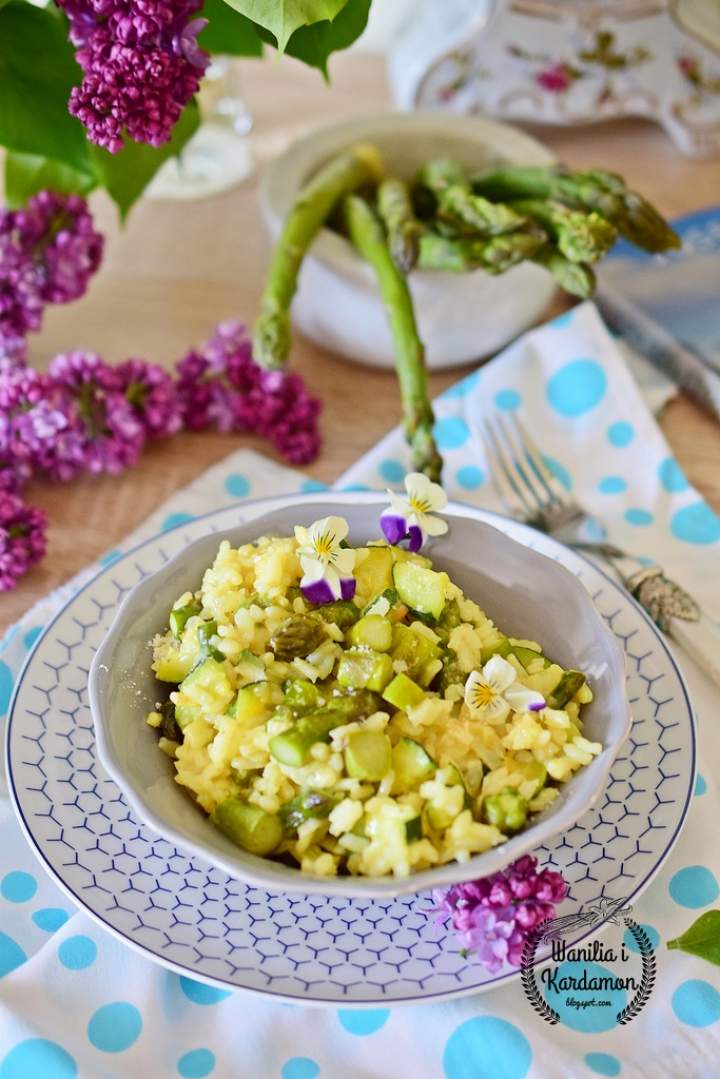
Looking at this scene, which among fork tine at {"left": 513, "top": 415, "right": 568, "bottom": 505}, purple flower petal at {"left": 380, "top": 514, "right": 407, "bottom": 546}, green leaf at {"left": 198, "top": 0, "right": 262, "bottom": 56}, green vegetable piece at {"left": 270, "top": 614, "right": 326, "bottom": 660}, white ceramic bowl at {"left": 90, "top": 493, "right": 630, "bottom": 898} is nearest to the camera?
white ceramic bowl at {"left": 90, "top": 493, "right": 630, "bottom": 898}

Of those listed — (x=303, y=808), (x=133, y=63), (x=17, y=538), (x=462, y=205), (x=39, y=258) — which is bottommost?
(x=17, y=538)

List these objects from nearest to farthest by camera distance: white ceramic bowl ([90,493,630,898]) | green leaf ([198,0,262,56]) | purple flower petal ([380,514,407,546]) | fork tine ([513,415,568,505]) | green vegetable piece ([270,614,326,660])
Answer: white ceramic bowl ([90,493,630,898]) < green vegetable piece ([270,614,326,660]) < purple flower petal ([380,514,407,546]) < green leaf ([198,0,262,56]) < fork tine ([513,415,568,505])

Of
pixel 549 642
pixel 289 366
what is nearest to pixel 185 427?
pixel 289 366

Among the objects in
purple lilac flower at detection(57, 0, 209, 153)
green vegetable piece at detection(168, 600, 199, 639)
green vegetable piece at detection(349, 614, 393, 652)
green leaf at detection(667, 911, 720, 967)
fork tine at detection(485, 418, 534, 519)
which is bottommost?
fork tine at detection(485, 418, 534, 519)

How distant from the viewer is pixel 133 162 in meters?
1.17

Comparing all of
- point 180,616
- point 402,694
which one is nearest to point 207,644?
point 180,616

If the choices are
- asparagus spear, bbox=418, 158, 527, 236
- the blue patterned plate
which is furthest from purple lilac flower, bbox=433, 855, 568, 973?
asparagus spear, bbox=418, 158, 527, 236

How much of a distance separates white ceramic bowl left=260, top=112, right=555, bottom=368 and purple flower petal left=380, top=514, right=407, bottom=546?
42 cm

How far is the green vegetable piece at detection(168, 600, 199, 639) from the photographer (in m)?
0.85

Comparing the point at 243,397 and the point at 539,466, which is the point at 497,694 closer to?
the point at 539,466

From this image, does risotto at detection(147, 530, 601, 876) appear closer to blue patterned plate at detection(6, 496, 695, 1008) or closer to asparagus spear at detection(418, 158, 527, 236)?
Answer: blue patterned plate at detection(6, 496, 695, 1008)

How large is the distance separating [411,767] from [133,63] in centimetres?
60

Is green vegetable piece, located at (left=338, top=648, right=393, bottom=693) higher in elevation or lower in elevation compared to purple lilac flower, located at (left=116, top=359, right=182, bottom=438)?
higher

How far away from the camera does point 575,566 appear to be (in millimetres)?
1006
